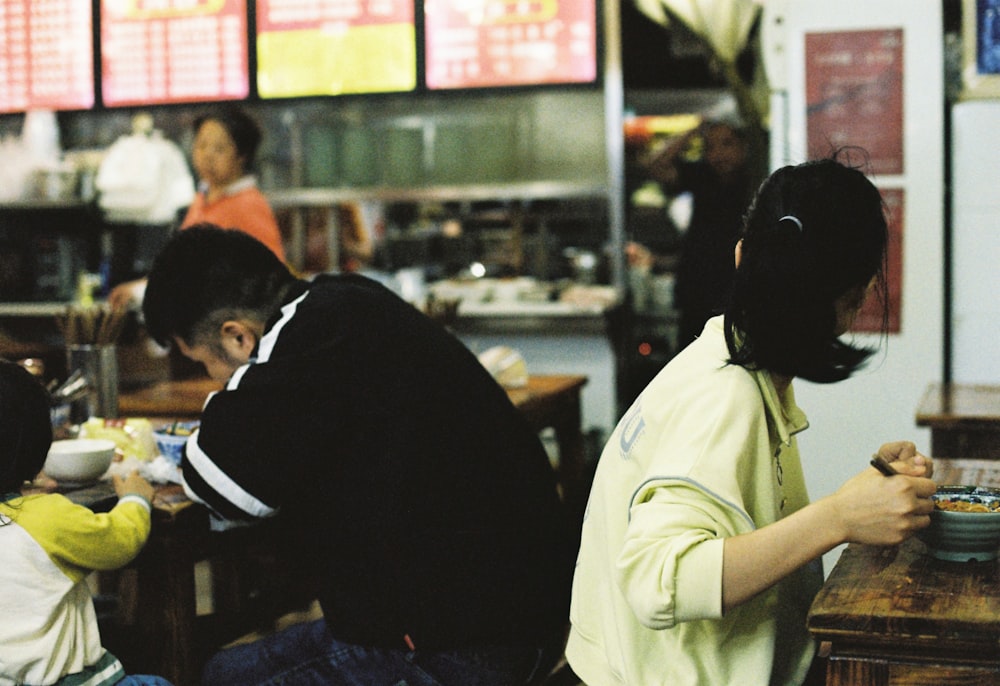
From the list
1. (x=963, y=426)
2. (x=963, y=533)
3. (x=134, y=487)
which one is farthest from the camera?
(x=963, y=426)

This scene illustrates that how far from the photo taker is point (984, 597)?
5.13 feet

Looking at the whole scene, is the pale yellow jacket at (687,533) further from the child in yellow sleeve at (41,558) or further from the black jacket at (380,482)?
the child in yellow sleeve at (41,558)

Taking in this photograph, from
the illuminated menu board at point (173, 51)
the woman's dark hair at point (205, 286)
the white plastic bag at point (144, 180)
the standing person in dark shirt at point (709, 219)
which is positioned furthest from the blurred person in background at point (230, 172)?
the woman's dark hair at point (205, 286)

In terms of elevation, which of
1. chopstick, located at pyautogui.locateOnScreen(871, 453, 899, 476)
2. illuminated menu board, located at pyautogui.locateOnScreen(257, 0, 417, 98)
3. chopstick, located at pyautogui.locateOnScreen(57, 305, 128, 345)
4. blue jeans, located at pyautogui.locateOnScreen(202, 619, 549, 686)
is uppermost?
illuminated menu board, located at pyautogui.locateOnScreen(257, 0, 417, 98)

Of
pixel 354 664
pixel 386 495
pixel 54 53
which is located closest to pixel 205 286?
pixel 386 495

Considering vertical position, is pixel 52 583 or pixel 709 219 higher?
pixel 709 219

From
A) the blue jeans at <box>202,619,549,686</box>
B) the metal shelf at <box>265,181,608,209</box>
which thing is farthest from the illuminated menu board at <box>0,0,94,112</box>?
the blue jeans at <box>202,619,549,686</box>

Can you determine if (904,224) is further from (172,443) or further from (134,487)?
(134,487)

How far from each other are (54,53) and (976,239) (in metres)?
4.68

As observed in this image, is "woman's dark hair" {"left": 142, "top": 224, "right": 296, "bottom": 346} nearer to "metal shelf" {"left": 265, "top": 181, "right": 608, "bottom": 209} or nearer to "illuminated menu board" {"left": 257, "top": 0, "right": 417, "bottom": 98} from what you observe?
"illuminated menu board" {"left": 257, "top": 0, "right": 417, "bottom": 98}

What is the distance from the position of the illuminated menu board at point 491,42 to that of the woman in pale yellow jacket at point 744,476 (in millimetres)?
3989

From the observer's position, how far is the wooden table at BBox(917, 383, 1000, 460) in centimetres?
315

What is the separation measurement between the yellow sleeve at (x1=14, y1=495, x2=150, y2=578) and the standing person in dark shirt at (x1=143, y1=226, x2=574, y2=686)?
0.56ft

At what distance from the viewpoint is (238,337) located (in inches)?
96.2
